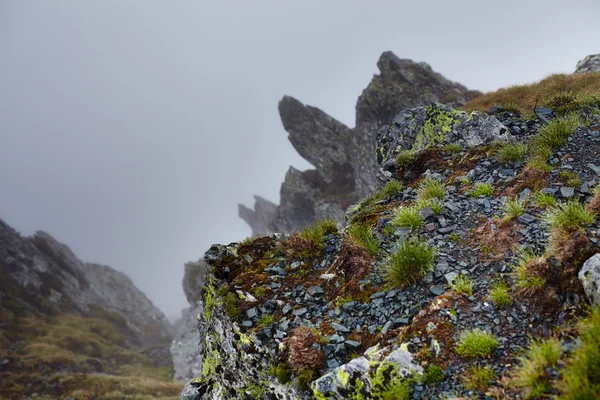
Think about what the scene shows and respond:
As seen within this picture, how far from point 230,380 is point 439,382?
6.91 metres

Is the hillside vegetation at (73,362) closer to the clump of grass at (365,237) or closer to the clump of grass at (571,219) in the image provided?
the clump of grass at (365,237)

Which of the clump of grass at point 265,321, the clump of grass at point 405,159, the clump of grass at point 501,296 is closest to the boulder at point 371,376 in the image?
the clump of grass at point 501,296

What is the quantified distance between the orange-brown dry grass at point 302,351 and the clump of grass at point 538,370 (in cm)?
394

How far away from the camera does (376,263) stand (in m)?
9.60

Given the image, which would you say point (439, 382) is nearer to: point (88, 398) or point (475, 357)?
point (475, 357)

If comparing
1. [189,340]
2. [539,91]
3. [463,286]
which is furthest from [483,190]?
[189,340]

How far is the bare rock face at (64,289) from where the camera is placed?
73.6 metres

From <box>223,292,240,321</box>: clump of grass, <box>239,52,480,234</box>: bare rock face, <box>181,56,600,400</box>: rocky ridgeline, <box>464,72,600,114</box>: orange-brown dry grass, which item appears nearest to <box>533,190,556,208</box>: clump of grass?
<box>181,56,600,400</box>: rocky ridgeline

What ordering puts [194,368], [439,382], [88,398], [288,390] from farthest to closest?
[194,368] → [88,398] → [288,390] → [439,382]

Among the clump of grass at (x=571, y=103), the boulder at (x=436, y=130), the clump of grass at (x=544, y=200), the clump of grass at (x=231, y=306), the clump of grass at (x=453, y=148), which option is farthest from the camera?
the boulder at (x=436, y=130)

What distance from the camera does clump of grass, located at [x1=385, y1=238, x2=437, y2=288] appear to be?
8266 millimetres

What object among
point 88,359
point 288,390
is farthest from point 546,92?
point 88,359

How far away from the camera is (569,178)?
9.82 meters

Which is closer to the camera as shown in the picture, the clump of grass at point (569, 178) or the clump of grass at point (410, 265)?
the clump of grass at point (410, 265)
